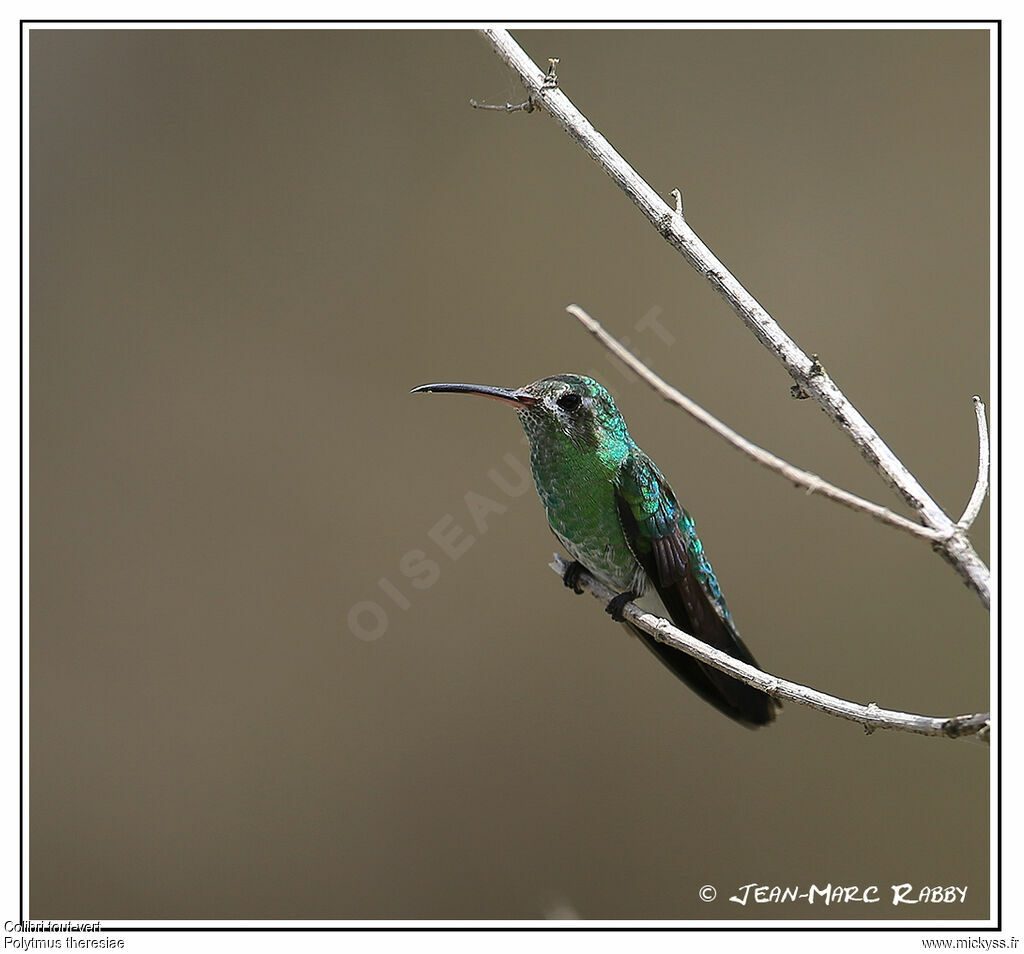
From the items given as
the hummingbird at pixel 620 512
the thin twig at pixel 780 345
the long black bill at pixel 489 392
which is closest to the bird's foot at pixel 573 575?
the hummingbird at pixel 620 512

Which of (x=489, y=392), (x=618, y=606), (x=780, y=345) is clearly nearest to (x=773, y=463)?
(x=780, y=345)

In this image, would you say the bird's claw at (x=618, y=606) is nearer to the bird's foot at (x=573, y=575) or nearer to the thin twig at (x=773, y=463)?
the bird's foot at (x=573, y=575)

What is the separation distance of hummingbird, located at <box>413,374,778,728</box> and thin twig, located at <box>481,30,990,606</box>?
0.45 metres

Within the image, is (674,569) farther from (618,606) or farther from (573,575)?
(573,575)

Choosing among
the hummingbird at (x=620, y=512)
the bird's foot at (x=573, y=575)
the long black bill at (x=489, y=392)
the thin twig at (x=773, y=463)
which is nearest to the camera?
the thin twig at (x=773, y=463)

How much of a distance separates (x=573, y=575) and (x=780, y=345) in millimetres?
804

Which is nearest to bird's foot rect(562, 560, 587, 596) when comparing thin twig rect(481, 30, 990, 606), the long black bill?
the long black bill

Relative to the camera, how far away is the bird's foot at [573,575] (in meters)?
1.67

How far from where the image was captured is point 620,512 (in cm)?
152

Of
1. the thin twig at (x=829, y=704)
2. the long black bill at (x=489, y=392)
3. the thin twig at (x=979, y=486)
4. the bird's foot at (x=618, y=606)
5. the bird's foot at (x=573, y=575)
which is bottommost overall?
the thin twig at (x=829, y=704)

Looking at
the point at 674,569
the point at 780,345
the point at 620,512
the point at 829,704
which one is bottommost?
the point at 829,704

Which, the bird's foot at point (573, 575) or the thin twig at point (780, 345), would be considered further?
the bird's foot at point (573, 575)
